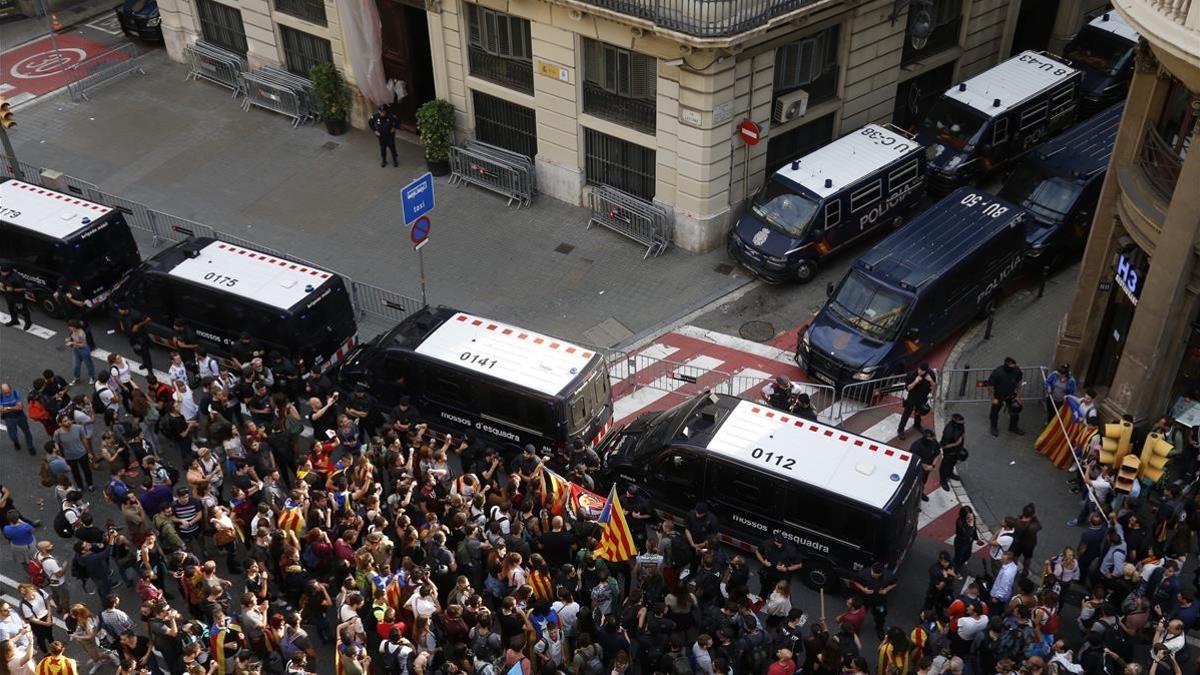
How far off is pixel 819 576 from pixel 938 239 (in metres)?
7.91

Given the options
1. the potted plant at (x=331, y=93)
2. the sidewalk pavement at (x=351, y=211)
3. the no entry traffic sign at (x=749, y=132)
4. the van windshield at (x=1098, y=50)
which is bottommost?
the sidewalk pavement at (x=351, y=211)

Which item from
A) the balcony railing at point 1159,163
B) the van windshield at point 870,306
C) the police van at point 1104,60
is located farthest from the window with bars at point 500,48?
the police van at point 1104,60

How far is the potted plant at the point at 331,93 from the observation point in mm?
29703

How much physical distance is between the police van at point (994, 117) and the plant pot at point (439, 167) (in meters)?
10.8

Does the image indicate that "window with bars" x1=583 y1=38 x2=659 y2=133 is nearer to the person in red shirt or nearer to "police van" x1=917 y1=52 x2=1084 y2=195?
"police van" x1=917 y1=52 x2=1084 y2=195

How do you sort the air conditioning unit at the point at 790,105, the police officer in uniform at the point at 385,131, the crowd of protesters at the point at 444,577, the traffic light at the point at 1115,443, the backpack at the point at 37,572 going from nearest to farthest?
the crowd of protesters at the point at 444,577
the backpack at the point at 37,572
the traffic light at the point at 1115,443
the air conditioning unit at the point at 790,105
the police officer in uniform at the point at 385,131

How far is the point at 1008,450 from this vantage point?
20.7m

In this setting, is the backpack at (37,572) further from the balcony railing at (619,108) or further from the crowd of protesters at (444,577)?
the balcony railing at (619,108)

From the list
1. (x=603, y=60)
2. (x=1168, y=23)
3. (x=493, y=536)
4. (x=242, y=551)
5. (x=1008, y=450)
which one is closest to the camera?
(x=1168, y=23)

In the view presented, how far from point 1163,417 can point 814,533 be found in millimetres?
6030

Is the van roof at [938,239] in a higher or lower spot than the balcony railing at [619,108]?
lower

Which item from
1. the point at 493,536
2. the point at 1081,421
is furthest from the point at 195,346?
the point at 1081,421

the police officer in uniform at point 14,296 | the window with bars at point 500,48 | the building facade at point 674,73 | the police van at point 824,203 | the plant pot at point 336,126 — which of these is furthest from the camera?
the plant pot at point 336,126

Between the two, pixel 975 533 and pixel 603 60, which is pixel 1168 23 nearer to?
pixel 975 533
